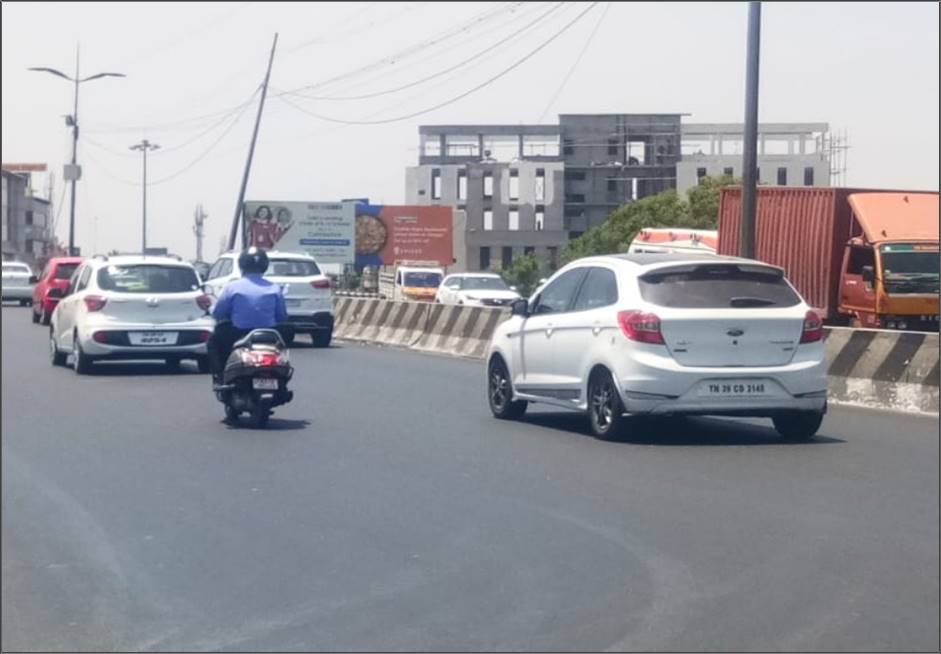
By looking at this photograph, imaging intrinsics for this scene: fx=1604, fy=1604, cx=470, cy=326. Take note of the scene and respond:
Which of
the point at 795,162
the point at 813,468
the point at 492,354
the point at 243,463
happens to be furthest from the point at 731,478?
the point at 795,162

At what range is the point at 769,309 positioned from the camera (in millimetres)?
12836

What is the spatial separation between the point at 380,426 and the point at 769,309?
12.3 feet

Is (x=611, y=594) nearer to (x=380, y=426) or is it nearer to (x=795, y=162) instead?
(x=380, y=426)

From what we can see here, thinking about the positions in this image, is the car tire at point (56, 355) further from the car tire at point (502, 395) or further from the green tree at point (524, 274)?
the green tree at point (524, 274)

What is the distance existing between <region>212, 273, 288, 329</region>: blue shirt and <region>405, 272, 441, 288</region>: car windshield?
137 ft

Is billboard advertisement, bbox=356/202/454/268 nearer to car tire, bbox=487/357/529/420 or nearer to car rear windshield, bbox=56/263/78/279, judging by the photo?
car rear windshield, bbox=56/263/78/279

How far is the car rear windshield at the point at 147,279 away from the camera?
824 inches

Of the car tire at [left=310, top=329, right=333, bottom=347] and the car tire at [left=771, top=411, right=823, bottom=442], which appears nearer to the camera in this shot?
the car tire at [left=771, top=411, right=823, bottom=442]

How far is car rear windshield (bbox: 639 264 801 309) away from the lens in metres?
12.8

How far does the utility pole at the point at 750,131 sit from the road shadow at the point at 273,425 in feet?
23.1

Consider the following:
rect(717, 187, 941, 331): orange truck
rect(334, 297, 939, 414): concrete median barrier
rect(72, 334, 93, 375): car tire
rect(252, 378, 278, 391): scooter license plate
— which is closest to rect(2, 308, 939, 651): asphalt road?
rect(252, 378, 278, 391): scooter license plate

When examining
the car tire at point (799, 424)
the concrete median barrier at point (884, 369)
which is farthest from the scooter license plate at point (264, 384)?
the concrete median barrier at point (884, 369)

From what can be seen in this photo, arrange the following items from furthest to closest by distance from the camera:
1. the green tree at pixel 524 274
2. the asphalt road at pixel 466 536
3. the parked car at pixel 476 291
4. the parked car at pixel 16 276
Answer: the green tree at pixel 524 274, the parked car at pixel 476 291, the asphalt road at pixel 466 536, the parked car at pixel 16 276

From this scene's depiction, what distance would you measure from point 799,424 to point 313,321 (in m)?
16.6
